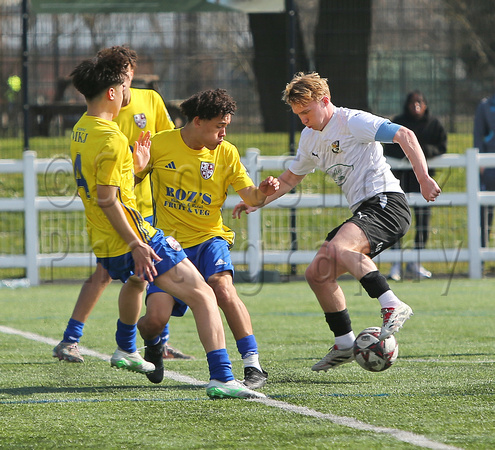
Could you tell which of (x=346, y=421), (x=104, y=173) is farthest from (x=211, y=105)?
(x=346, y=421)

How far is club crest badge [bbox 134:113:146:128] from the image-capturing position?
614 cm

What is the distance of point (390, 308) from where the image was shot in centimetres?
503

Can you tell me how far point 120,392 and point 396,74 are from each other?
9493 millimetres

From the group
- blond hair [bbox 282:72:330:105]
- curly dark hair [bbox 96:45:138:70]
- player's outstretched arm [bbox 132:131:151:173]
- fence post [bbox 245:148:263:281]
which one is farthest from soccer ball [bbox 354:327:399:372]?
fence post [bbox 245:148:263:281]

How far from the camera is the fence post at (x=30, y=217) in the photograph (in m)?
11.1

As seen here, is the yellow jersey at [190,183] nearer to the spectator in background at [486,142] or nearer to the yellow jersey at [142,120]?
the yellow jersey at [142,120]

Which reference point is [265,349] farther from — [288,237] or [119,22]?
[119,22]

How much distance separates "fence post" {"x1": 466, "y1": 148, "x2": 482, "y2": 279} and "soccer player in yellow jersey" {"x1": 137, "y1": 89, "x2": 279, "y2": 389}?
6632 millimetres

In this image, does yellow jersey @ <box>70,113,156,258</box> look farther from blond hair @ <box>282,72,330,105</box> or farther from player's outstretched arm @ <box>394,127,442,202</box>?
player's outstretched arm @ <box>394,127,442,202</box>

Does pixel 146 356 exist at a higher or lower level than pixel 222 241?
lower

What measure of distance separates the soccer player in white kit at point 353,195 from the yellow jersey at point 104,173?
1.18 metres

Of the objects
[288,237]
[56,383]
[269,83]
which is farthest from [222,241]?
[269,83]

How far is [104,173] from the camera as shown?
440 centimetres

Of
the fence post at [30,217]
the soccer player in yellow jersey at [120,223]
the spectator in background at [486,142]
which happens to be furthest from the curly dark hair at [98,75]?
the spectator in background at [486,142]
